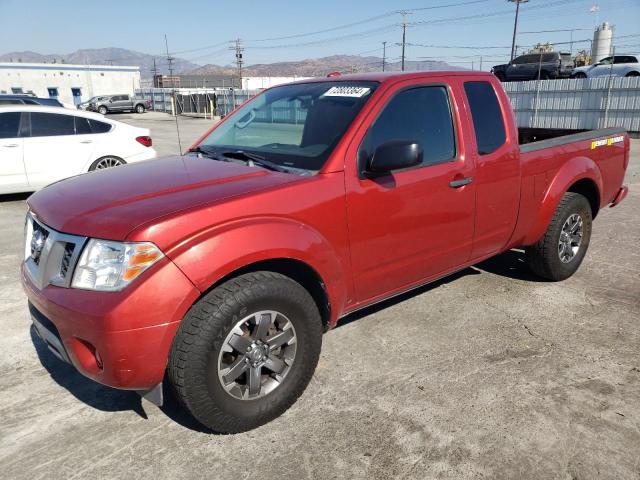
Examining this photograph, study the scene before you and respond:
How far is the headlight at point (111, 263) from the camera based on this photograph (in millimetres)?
2250

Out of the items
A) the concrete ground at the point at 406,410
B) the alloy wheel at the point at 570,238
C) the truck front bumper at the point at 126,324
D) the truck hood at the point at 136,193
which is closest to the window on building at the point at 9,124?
the concrete ground at the point at 406,410

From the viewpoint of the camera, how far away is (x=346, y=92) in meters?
3.34

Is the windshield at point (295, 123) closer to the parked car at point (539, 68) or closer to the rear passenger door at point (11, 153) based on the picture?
the rear passenger door at point (11, 153)

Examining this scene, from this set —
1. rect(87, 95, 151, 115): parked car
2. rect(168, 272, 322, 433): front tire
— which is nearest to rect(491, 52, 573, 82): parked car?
rect(168, 272, 322, 433): front tire

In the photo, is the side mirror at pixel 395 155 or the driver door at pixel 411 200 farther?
the driver door at pixel 411 200

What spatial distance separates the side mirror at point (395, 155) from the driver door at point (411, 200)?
13 centimetres

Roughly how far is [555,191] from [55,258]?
376 centimetres

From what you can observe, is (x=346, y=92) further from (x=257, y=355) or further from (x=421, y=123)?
(x=257, y=355)

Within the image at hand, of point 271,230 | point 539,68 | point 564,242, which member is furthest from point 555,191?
point 539,68

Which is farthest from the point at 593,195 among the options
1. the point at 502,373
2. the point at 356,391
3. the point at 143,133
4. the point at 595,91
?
the point at 595,91

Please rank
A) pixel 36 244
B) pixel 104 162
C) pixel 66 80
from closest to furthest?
1. pixel 36 244
2. pixel 104 162
3. pixel 66 80

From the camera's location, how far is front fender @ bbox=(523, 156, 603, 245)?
4270mm

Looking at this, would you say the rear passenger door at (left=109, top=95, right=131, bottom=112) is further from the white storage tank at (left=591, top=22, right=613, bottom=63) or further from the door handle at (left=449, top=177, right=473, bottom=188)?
the door handle at (left=449, top=177, right=473, bottom=188)

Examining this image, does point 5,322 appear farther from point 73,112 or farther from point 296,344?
point 73,112
